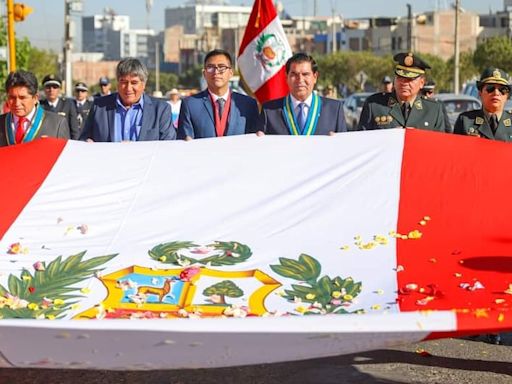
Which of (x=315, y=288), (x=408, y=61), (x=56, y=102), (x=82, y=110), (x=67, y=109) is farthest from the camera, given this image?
(x=82, y=110)

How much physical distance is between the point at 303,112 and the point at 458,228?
5.79 feet

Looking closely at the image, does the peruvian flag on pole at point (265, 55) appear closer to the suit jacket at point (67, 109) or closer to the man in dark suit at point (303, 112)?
the suit jacket at point (67, 109)

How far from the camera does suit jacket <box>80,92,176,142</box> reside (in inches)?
284

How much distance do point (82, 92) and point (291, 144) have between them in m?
8.89

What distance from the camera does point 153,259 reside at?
5410 mm

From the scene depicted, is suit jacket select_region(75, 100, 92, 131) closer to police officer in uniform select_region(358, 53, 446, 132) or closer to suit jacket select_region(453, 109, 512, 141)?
police officer in uniform select_region(358, 53, 446, 132)

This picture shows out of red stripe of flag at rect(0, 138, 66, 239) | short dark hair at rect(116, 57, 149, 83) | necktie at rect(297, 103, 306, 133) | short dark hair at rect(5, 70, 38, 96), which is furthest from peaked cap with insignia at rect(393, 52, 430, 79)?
short dark hair at rect(5, 70, 38, 96)

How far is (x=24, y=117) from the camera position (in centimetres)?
715

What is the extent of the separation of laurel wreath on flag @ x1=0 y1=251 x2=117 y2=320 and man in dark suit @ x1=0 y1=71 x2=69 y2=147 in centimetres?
188

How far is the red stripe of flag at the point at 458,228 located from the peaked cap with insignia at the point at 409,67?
24.8 inches

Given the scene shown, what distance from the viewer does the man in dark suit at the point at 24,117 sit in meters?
6.99

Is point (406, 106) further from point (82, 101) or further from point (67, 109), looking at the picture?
point (82, 101)

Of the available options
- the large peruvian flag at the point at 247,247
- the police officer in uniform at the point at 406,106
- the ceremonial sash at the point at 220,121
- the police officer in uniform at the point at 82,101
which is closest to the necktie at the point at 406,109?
the police officer in uniform at the point at 406,106

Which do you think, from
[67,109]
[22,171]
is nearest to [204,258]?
[22,171]
